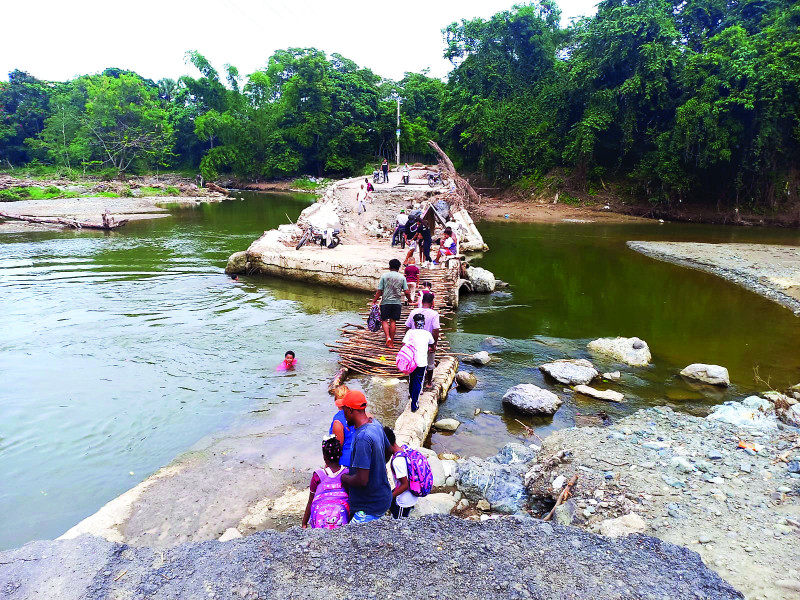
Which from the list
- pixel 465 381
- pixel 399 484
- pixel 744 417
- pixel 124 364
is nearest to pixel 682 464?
pixel 744 417

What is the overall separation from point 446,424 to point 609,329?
7113 mm

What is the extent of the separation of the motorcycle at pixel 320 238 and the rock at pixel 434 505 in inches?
523

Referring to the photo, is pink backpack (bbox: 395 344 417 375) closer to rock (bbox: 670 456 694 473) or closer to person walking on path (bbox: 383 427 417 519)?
person walking on path (bbox: 383 427 417 519)

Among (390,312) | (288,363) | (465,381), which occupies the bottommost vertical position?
(465,381)

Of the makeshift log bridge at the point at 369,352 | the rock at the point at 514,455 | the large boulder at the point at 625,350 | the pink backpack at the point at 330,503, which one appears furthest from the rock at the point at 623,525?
the large boulder at the point at 625,350

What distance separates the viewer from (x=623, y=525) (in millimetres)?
4496

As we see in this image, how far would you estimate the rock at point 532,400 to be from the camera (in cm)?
810

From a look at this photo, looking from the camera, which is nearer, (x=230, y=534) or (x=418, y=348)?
(x=230, y=534)

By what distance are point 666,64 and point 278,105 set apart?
148 ft

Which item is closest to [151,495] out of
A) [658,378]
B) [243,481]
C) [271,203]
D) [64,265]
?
[243,481]

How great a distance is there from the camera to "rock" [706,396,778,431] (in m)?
6.70

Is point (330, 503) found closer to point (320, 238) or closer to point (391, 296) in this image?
point (391, 296)

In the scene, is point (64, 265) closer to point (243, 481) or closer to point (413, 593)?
point (243, 481)

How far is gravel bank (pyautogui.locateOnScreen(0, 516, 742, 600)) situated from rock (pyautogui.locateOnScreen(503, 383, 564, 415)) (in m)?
4.07
